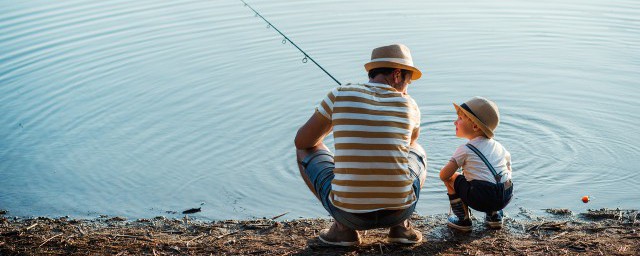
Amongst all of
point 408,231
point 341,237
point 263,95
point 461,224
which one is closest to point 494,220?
point 461,224

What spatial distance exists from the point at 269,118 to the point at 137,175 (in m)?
1.42

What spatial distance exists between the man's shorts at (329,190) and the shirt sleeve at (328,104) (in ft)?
1.15

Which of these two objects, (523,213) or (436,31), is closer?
(523,213)

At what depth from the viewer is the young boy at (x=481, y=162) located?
4.14 meters

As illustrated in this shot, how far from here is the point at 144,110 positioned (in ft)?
24.5

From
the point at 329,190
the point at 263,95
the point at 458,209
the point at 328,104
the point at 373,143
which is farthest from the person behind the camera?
the point at 263,95

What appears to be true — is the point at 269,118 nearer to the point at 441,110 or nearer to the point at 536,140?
the point at 441,110

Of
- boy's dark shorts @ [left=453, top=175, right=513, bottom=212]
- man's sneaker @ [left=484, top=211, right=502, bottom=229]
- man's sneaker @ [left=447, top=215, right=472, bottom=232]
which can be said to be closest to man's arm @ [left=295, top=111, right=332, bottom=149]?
boy's dark shorts @ [left=453, top=175, right=513, bottom=212]

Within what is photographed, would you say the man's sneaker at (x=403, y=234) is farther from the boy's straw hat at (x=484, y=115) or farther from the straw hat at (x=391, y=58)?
the straw hat at (x=391, y=58)

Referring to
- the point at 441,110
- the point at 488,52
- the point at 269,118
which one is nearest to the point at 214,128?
the point at 269,118

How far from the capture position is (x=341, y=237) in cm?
410

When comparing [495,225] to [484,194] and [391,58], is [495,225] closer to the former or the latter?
[484,194]

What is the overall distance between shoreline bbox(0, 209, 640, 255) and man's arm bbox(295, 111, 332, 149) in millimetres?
544

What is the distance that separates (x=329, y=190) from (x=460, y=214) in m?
0.86
